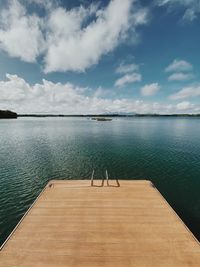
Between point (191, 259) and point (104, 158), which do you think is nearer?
point (191, 259)

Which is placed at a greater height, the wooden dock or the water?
the wooden dock

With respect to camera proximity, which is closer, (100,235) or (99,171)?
(100,235)

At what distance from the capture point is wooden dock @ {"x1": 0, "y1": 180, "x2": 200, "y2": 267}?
938 cm

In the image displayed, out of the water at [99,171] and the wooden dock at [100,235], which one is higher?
the wooden dock at [100,235]

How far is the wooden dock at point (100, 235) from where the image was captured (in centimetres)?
938

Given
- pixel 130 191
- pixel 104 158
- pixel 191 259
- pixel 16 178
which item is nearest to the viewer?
pixel 191 259

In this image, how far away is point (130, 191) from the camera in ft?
59.3

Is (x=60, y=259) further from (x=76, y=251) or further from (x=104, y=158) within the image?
(x=104, y=158)

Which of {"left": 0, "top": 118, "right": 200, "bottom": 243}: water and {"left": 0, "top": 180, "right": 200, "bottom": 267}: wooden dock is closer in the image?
{"left": 0, "top": 180, "right": 200, "bottom": 267}: wooden dock

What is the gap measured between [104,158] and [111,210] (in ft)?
77.0

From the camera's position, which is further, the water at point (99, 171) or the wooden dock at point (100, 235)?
the water at point (99, 171)

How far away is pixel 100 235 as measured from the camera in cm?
1129

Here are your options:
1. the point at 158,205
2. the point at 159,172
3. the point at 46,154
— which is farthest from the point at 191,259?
the point at 46,154

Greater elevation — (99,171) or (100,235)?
(100,235)
